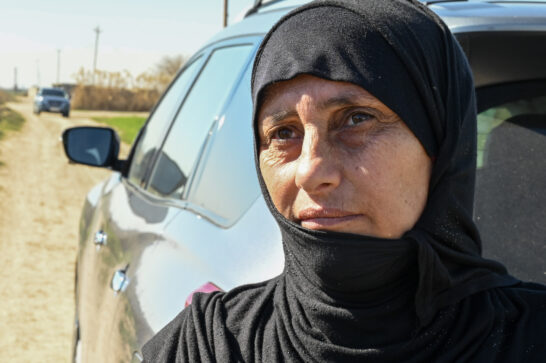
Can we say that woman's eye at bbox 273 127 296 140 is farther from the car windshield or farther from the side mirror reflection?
the car windshield

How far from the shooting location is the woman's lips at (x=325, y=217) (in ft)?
4.71

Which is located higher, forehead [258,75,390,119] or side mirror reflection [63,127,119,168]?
forehead [258,75,390,119]

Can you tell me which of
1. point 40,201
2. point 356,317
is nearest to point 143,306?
point 356,317

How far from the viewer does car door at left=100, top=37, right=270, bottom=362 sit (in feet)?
7.34

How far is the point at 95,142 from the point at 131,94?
211 ft

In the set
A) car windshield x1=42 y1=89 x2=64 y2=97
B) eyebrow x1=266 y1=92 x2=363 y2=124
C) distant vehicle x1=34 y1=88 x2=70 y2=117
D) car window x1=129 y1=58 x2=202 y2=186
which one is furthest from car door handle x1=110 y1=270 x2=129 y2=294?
car windshield x1=42 y1=89 x2=64 y2=97

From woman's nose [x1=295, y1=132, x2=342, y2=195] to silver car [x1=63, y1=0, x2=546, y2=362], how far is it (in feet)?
1.33

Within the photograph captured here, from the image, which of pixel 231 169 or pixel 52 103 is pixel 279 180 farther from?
pixel 52 103

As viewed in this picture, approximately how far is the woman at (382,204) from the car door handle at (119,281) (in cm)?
114

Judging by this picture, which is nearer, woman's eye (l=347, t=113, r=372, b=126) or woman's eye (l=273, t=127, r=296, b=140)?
woman's eye (l=347, t=113, r=372, b=126)

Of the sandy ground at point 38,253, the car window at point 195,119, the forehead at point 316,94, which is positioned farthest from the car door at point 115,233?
the sandy ground at point 38,253

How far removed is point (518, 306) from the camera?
4.85ft

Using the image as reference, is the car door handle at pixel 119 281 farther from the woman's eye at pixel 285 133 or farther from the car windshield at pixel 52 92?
the car windshield at pixel 52 92

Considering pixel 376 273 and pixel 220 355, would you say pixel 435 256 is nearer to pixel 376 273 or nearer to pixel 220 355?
pixel 376 273
